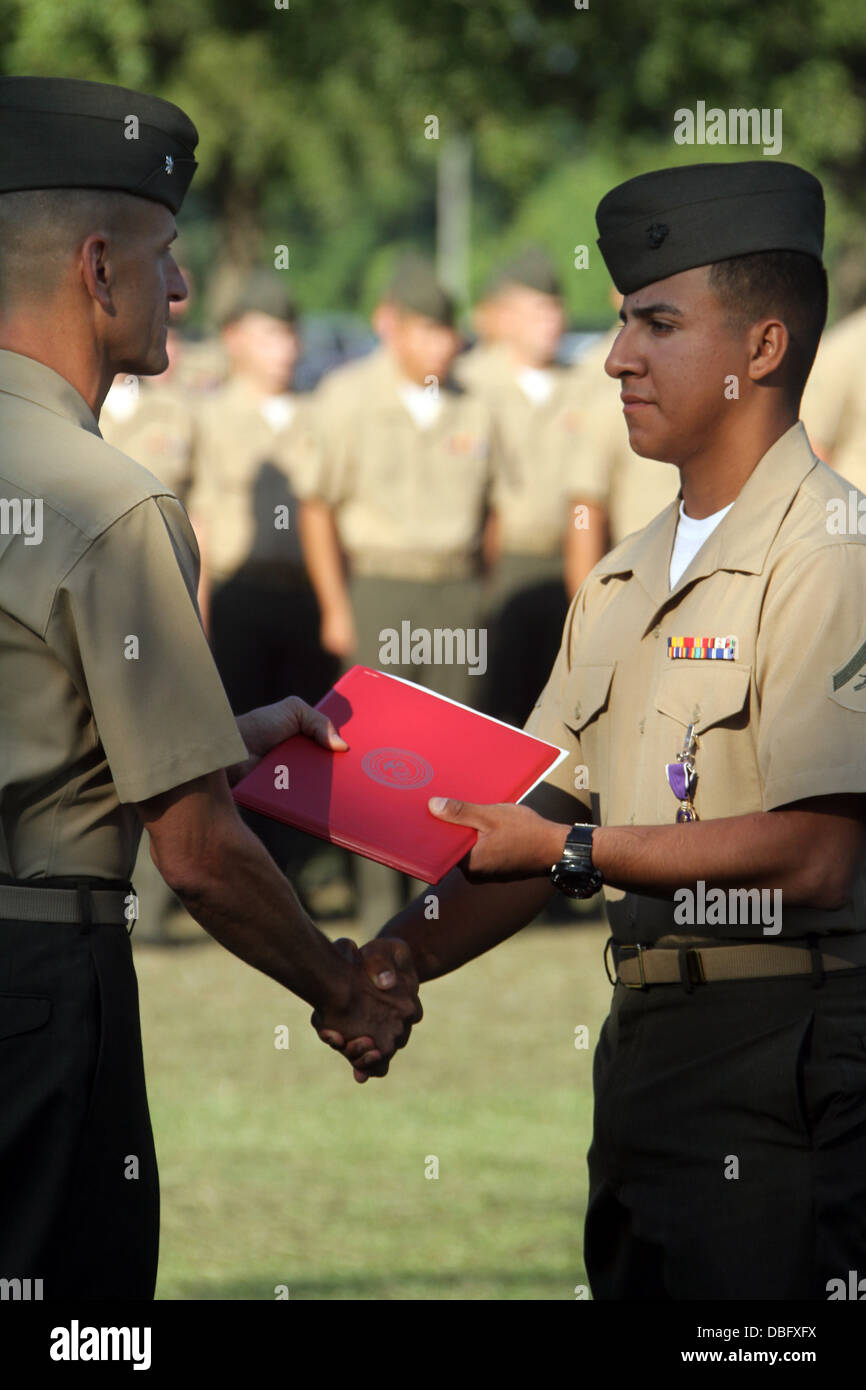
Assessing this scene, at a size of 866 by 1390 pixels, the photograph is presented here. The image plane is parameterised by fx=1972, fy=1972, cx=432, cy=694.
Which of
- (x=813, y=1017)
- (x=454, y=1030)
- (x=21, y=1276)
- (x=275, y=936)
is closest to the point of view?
(x=21, y=1276)

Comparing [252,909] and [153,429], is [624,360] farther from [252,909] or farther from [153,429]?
[153,429]

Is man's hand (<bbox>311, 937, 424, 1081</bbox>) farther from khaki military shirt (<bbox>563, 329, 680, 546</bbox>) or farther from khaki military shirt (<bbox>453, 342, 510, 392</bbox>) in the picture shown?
khaki military shirt (<bbox>453, 342, 510, 392</bbox>)

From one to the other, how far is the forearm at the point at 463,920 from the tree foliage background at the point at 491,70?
13967mm

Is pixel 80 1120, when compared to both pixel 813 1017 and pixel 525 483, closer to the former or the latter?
pixel 813 1017

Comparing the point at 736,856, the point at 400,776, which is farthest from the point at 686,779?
the point at 400,776

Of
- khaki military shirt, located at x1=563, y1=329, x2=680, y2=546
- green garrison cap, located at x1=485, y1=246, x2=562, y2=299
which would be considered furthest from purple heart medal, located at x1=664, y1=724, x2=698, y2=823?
green garrison cap, located at x1=485, y1=246, x2=562, y2=299

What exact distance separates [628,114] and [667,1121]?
17537mm

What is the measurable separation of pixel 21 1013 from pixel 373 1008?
3.38 feet

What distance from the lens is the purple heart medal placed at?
328 centimetres

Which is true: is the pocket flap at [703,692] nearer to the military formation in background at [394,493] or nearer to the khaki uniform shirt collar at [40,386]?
the khaki uniform shirt collar at [40,386]

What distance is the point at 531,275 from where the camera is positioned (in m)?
10.1

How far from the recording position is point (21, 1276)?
3.01m

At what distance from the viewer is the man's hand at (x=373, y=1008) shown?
3.85 meters

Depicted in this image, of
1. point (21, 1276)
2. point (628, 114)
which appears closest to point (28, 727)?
point (21, 1276)
